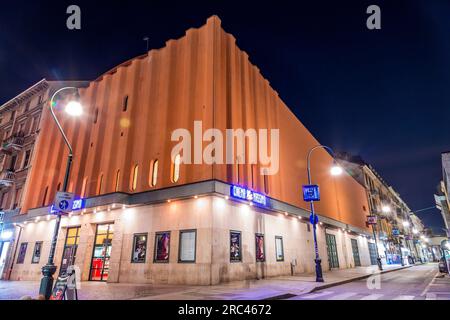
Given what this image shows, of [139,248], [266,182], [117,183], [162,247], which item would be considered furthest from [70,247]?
[266,182]

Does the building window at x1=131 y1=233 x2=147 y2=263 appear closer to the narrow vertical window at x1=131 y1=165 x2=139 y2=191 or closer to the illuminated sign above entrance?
the narrow vertical window at x1=131 y1=165 x2=139 y2=191

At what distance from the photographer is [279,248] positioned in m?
21.4

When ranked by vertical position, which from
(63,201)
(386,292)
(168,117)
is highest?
(168,117)

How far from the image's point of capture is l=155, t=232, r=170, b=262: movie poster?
→ 16562 mm

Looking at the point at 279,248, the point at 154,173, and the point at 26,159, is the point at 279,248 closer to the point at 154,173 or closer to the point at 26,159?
the point at 154,173

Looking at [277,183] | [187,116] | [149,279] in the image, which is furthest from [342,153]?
[149,279]

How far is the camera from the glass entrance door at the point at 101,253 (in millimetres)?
19391

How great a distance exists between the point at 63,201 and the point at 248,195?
34.7ft

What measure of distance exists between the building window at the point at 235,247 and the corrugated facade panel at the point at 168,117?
3.28m

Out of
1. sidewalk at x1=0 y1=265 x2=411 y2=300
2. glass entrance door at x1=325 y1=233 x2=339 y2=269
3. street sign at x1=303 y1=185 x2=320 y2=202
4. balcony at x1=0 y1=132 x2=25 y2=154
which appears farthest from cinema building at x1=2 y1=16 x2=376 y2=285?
balcony at x1=0 y1=132 x2=25 y2=154

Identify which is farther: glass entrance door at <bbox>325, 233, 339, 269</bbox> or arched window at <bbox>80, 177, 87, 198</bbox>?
glass entrance door at <bbox>325, 233, 339, 269</bbox>

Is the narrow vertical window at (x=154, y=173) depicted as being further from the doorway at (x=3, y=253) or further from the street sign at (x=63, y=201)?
the doorway at (x=3, y=253)

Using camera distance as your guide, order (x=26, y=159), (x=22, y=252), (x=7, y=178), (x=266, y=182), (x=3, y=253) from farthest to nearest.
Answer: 1. (x=26, y=159)
2. (x=7, y=178)
3. (x=3, y=253)
4. (x=22, y=252)
5. (x=266, y=182)

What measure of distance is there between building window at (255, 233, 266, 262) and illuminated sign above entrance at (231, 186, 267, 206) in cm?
235
